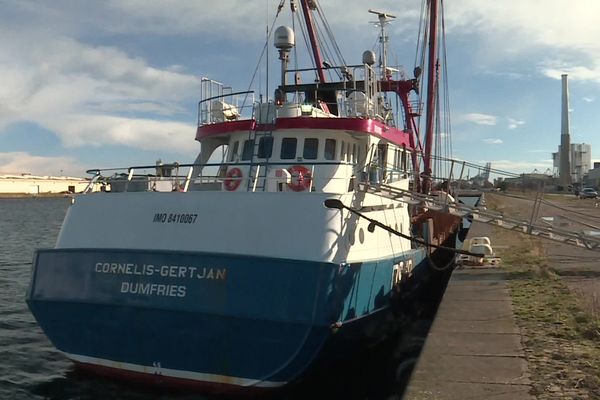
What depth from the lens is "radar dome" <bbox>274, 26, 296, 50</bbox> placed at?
45.8 ft

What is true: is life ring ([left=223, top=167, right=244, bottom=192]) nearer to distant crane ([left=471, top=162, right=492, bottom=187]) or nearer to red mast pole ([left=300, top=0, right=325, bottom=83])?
distant crane ([left=471, top=162, right=492, bottom=187])

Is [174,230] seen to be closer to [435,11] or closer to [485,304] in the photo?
[485,304]

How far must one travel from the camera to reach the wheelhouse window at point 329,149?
11.4 m

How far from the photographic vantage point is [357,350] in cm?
1003

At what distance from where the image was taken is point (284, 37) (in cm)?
1400

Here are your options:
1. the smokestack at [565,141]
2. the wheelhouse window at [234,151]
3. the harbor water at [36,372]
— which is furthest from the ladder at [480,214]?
the smokestack at [565,141]

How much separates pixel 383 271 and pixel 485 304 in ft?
9.86

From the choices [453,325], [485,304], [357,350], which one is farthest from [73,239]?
[485,304]

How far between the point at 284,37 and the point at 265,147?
12.4 ft

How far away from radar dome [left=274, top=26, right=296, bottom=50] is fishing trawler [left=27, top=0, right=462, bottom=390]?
323cm

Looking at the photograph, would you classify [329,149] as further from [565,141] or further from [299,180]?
[565,141]

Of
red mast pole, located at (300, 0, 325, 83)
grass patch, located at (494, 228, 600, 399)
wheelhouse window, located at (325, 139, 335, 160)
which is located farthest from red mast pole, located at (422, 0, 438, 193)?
wheelhouse window, located at (325, 139, 335, 160)

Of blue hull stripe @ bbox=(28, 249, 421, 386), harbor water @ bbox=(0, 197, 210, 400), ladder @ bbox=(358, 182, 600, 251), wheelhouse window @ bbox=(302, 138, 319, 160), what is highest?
wheelhouse window @ bbox=(302, 138, 319, 160)

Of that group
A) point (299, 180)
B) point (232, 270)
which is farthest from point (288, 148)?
point (232, 270)
